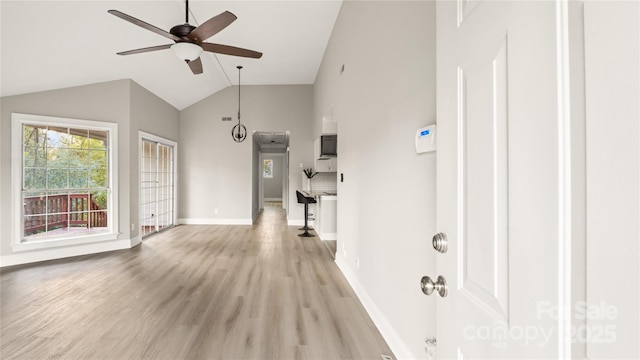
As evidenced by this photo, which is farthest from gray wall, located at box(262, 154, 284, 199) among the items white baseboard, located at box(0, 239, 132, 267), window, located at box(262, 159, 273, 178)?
white baseboard, located at box(0, 239, 132, 267)

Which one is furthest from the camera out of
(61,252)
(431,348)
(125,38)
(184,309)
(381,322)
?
(61,252)

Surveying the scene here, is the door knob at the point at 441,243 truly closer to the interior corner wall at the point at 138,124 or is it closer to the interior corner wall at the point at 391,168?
the interior corner wall at the point at 391,168

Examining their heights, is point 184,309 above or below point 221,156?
below

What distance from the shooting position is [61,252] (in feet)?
14.4

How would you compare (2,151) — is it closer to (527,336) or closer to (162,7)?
(162,7)

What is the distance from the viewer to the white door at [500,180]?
52 cm

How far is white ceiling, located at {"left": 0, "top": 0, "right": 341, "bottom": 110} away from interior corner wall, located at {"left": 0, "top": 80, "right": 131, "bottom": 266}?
149mm

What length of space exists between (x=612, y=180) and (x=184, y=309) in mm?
3059

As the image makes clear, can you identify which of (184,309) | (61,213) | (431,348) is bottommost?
(184,309)

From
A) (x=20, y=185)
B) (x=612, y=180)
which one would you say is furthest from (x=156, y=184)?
(x=612, y=180)

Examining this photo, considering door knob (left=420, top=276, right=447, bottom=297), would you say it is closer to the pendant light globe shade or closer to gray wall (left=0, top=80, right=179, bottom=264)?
the pendant light globe shade

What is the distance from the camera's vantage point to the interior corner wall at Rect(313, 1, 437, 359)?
5.25 ft

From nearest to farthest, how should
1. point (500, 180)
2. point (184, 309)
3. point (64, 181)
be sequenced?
point (500, 180) < point (184, 309) < point (64, 181)

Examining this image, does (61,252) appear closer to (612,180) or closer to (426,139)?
(426,139)
